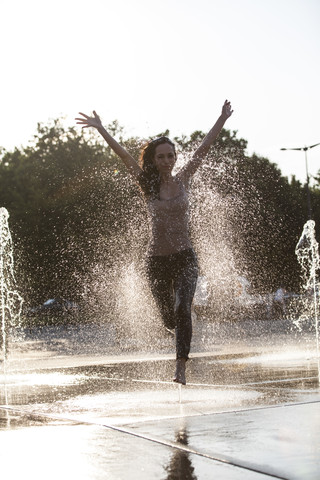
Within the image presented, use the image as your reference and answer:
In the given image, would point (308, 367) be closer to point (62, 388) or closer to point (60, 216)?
point (62, 388)

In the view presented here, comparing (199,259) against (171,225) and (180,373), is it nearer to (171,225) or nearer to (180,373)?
(171,225)

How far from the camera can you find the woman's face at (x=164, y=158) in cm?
675

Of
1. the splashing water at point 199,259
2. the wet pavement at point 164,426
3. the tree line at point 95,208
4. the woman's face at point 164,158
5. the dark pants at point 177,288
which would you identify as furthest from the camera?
the tree line at point 95,208

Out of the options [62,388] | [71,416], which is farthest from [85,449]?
[62,388]

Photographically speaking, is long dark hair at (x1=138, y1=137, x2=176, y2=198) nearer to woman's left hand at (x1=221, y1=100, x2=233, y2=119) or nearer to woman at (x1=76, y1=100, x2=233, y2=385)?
woman at (x1=76, y1=100, x2=233, y2=385)

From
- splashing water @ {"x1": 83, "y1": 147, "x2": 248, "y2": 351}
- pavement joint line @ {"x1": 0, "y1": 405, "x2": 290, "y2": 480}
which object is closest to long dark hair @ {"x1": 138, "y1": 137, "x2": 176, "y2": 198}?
pavement joint line @ {"x1": 0, "y1": 405, "x2": 290, "y2": 480}

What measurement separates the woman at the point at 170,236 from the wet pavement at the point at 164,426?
2.07 ft

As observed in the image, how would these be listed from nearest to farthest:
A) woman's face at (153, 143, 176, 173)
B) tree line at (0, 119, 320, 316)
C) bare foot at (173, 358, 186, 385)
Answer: bare foot at (173, 358, 186, 385), woman's face at (153, 143, 176, 173), tree line at (0, 119, 320, 316)

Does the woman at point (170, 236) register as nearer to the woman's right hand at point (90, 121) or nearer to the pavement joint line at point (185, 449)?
the woman's right hand at point (90, 121)

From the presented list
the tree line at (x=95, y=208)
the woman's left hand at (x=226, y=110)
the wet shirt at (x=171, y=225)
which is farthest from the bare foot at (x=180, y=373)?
the tree line at (x=95, y=208)

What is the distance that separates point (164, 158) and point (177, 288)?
102 centimetres

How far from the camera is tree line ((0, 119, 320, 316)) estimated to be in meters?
43.4

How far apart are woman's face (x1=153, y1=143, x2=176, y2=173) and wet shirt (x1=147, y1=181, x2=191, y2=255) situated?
0.28 meters

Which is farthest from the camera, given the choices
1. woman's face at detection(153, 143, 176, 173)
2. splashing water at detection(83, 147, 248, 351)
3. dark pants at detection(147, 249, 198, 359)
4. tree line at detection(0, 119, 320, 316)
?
tree line at detection(0, 119, 320, 316)
